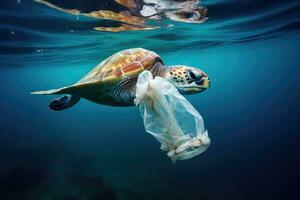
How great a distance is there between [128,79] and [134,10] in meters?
5.38

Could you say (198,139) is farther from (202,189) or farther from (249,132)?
(249,132)

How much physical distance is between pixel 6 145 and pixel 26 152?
348cm

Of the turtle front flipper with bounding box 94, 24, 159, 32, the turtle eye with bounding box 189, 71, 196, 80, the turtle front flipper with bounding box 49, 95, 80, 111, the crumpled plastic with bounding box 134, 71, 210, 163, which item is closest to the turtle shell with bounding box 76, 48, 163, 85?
the turtle eye with bounding box 189, 71, 196, 80

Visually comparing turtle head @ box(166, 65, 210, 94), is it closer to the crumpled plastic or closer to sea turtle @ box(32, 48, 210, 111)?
sea turtle @ box(32, 48, 210, 111)

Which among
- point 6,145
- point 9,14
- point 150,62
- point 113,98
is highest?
point 9,14

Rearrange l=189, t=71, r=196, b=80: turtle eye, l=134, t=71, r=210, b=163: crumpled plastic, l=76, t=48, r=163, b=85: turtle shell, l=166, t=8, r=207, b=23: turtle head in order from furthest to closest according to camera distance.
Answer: l=166, t=8, r=207, b=23: turtle head < l=76, t=48, r=163, b=85: turtle shell < l=189, t=71, r=196, b=80: turtle eye < l=134, t=71, r=210, b=163: crumpled plastic

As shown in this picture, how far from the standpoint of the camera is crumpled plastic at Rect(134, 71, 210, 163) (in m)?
2.90

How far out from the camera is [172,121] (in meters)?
3.01

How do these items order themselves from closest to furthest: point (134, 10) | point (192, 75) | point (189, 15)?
point (192, 75), point (134, 10), point (189, 15)

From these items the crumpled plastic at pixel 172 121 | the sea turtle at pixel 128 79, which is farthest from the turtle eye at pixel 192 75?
the crumpled plastic at pixel 172 121

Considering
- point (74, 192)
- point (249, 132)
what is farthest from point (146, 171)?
point (249, 132)

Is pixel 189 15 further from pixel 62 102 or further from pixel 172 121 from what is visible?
pixel 172 121

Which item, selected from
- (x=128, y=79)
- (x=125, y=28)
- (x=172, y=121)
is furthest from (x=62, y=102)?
(x=125, y=28)

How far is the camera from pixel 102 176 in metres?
13.0
